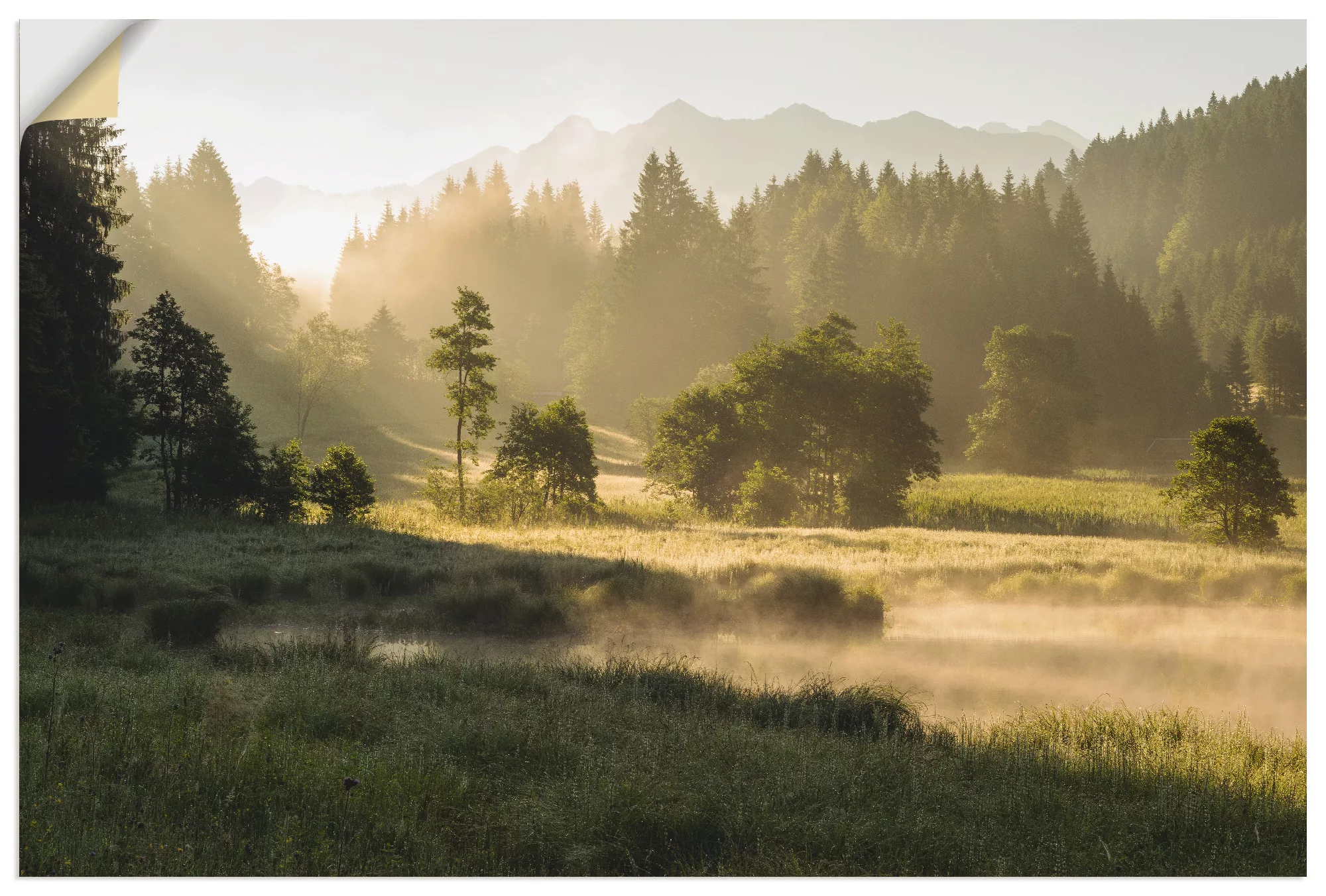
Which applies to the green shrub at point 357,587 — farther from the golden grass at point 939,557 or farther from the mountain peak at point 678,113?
the mountain peak at point 678,113

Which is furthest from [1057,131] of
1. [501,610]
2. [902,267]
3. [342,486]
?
[342,486]

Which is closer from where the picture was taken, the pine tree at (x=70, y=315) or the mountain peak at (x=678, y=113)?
the pine tree at (x=70, y=315)

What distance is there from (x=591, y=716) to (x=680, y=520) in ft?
7.96

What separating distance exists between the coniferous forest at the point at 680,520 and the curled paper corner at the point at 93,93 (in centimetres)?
54

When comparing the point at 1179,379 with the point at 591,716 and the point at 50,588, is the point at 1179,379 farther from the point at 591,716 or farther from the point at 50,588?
the point at 50,588

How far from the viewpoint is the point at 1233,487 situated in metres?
5.67

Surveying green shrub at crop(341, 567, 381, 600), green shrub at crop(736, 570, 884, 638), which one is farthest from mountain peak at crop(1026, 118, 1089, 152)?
green shrub at crop(341, 567, 381, 600)

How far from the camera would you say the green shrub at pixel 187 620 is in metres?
5.98

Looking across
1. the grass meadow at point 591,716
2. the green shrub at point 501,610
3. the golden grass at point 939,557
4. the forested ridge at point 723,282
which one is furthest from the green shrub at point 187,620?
the green shrub at point 501,610

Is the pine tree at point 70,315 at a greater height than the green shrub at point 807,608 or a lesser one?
greater

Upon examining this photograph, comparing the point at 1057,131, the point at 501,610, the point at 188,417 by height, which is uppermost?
the point at 1057,131

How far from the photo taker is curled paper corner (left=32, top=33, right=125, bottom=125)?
4984 millimetres
